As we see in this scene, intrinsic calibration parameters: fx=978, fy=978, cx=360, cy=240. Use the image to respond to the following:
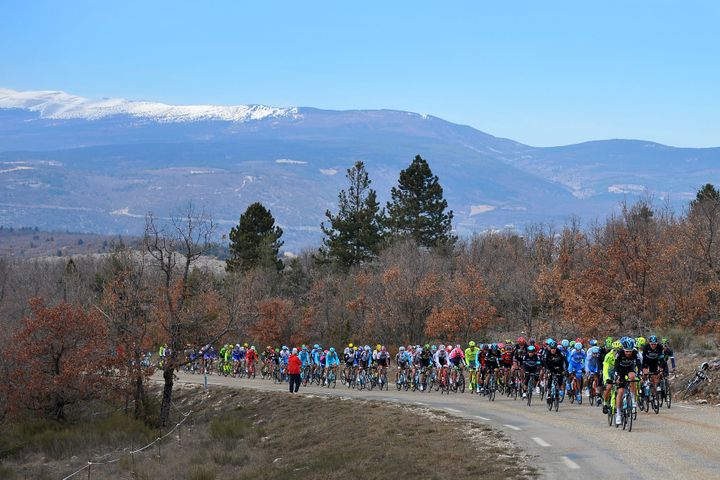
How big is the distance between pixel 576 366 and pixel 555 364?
139cm

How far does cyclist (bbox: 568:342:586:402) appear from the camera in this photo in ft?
103

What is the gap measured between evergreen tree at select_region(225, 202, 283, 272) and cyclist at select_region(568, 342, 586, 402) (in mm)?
62458

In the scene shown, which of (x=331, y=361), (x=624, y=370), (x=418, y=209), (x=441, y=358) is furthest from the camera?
(x=418, y=209)

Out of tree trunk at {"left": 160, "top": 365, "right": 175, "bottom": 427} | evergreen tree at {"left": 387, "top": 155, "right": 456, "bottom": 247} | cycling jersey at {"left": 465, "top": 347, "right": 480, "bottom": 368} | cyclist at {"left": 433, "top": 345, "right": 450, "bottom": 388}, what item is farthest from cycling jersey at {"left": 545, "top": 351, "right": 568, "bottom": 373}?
evergreen tree at {"left": 387, "top": 155, "right": 456, "bottom": 247}

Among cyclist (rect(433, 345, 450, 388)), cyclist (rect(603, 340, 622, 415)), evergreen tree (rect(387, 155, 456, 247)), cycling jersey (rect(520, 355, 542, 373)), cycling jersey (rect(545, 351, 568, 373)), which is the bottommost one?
cyclist (rect(433, 345, 450, 388))

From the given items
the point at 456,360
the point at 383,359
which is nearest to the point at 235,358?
the point at 383,359

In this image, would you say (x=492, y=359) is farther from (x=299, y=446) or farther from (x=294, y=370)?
(x=294, y=370)

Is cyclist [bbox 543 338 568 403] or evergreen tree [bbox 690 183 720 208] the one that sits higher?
evergreen tree [bbox 690 183 720 208]

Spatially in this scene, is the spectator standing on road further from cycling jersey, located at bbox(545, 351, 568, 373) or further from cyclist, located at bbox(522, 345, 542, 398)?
cycling jersey, located at bbox(545, 351, 568, 373)

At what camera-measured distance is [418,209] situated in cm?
9931

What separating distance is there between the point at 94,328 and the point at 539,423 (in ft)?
91.2

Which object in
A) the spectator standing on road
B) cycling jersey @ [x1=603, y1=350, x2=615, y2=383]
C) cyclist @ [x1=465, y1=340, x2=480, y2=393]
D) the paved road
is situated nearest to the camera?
the paved road

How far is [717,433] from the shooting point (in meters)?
22.5

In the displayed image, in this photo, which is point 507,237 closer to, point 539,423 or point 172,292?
point 172,292
